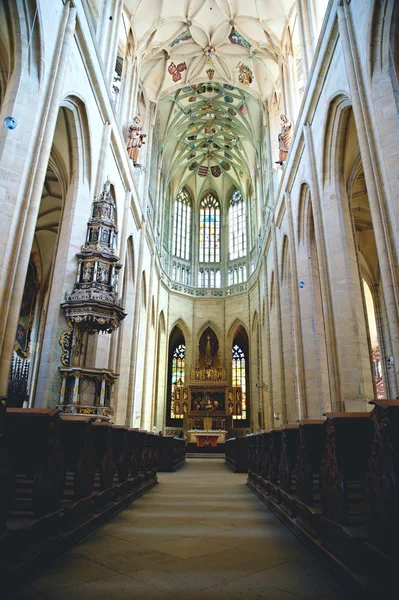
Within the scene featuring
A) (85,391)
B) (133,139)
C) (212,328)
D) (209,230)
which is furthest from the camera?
(209,230)

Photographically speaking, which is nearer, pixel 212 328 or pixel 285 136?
pixel 285 136

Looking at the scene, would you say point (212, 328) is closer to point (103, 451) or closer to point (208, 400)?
point (208, 400)

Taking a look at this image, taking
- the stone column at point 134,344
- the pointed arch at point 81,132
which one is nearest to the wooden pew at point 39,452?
the pointed arch at point 81,132

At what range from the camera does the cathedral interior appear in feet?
8.68

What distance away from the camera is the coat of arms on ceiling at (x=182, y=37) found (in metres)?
17.4

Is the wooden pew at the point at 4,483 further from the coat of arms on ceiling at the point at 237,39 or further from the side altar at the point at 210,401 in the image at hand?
the side altar at the point at 210,401

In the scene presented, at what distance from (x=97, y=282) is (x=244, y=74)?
15161mm

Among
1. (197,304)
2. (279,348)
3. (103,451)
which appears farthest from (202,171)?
(103,451)

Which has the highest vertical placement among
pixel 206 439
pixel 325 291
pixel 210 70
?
pixel 210 70

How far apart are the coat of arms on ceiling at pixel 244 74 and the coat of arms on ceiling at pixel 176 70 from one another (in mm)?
2593

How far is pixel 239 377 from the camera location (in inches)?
1053

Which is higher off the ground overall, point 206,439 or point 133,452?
point 206,439

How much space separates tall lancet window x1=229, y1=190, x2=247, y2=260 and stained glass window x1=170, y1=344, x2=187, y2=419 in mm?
7388

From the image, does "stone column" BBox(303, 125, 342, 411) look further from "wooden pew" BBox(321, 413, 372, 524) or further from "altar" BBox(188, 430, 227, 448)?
"altar" BBox(188, 430, 227, 448)
